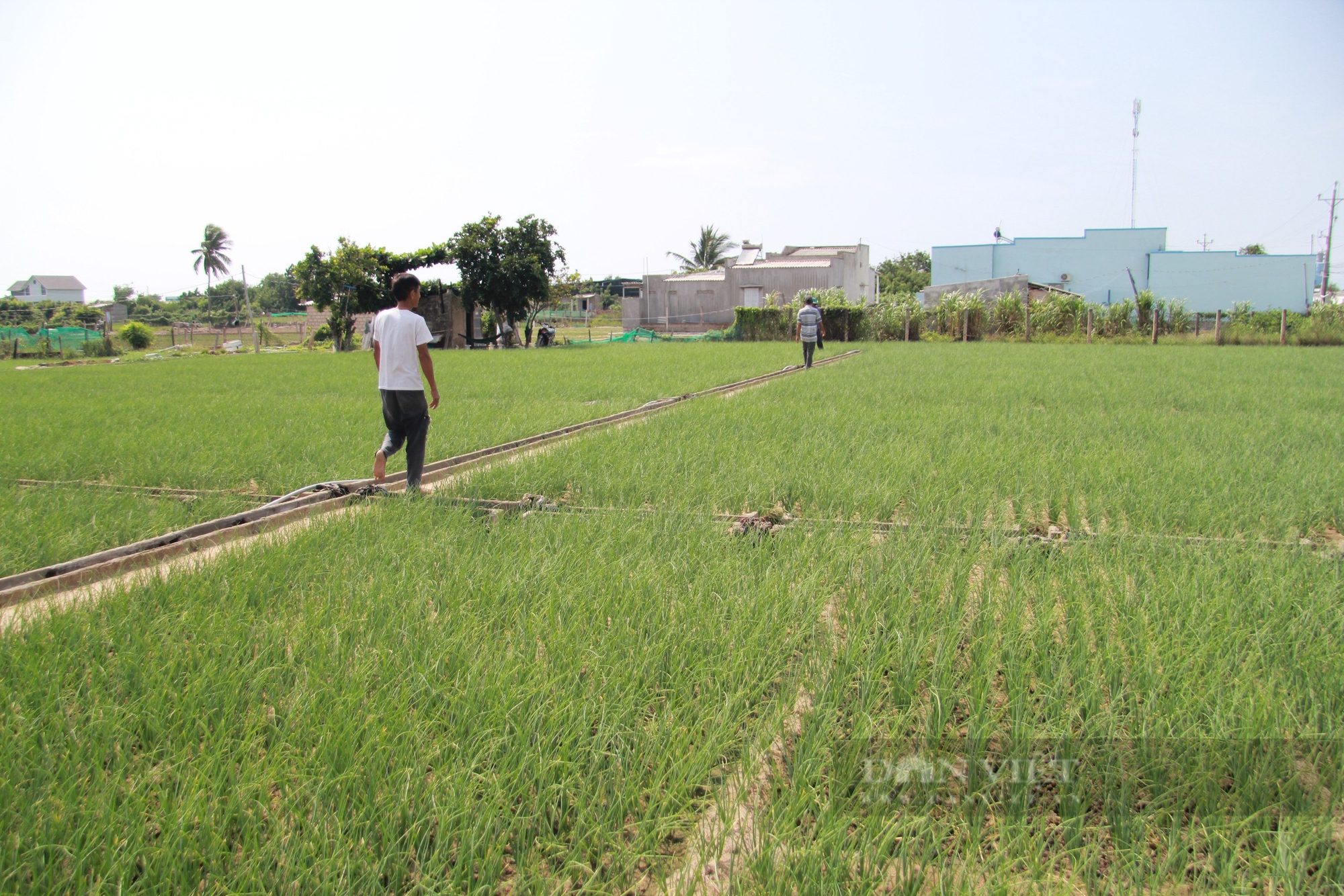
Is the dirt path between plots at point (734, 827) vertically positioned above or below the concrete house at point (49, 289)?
below

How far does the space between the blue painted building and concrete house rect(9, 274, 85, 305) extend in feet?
291

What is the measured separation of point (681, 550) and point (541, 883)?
1915 millimetres

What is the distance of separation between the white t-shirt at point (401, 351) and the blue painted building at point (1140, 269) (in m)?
36.3

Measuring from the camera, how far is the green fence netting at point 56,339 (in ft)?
85.2

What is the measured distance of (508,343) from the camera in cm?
2623

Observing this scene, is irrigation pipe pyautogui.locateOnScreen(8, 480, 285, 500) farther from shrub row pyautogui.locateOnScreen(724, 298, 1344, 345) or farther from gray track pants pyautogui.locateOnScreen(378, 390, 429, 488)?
shrub row pyautogui.locateOnScreen(724, 298, 1344, 345)

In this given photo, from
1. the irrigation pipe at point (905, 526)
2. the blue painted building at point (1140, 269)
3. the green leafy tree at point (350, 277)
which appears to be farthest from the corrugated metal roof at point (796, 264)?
the irrigation pipe at point (905, 526)

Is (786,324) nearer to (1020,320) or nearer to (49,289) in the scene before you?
(1020,320)

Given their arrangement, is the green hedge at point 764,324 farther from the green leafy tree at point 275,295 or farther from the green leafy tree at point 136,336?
the green leafy tree at point 275,295

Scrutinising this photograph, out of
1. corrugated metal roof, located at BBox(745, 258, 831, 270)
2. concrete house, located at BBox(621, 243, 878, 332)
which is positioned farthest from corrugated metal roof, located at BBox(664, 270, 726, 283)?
corrugated metal roof, located at BBox(745, 258, 831, 270)

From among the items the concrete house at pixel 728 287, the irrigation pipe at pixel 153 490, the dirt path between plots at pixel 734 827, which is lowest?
the dirt path between plots at pixel 734 827

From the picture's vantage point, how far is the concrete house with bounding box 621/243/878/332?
34219 millimetres

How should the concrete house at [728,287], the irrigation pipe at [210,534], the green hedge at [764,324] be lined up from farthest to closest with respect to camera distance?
1. the concrete house at [728,287]
2. the green hedge at [764,324]
3. the irrigation pipe at [210,534]

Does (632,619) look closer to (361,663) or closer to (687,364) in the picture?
(361,663)
